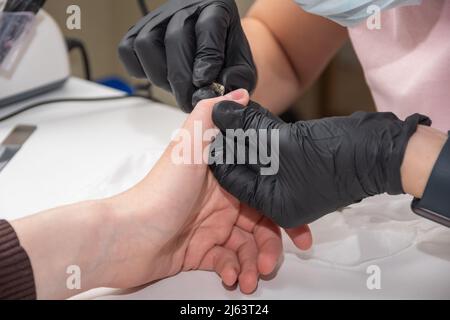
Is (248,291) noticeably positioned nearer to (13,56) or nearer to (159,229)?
(159,229)

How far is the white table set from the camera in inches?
24.7

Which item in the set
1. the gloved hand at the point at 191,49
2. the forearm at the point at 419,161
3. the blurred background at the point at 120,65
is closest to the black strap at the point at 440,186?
the forearm at the point at 419,161

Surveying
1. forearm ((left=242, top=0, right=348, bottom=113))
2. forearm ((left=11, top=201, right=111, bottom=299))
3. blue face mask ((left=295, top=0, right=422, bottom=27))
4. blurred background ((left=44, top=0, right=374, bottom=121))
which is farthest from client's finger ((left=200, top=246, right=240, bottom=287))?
blurred background ((left=44, top=0, right=374, bottom=121))

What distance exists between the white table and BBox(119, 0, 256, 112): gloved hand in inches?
6.6

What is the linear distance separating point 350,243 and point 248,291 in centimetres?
16

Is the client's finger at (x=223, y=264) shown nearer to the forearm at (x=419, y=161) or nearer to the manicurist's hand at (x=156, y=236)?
the manicurist's hand at (x=156, y=236)

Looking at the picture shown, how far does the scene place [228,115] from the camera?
632mm

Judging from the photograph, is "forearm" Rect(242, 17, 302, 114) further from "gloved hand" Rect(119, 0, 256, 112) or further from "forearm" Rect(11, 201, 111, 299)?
"forearm" Rect(11, 201, 111, 299)

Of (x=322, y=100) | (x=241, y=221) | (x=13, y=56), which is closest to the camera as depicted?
(x=241, y=221)

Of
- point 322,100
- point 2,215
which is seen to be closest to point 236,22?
point 2,215

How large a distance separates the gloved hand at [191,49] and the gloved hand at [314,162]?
0.11 meters

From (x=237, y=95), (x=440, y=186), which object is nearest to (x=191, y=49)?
(x=237, y=95)
